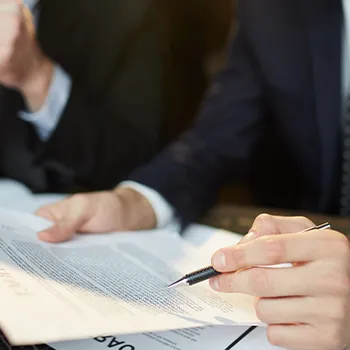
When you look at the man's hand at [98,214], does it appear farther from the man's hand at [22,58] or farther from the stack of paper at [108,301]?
the man's hand at [22,58]

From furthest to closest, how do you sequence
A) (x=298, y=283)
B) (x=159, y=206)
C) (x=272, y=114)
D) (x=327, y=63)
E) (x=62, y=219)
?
(x=272, y=114)
(x=327, y=63)
(x=159, y=206)
(x=62, y=219)
(x=298, y=283)

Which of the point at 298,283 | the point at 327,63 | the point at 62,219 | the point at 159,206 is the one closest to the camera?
the point at 298,283

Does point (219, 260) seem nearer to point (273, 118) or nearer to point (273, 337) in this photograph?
point (273, 337)

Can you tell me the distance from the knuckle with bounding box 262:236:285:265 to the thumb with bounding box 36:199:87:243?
0.84ft

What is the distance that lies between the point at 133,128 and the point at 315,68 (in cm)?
36

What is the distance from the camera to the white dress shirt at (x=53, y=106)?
0.96m

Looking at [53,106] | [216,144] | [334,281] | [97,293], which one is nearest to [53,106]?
[53,106]

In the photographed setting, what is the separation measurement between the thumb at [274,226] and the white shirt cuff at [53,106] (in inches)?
21.2

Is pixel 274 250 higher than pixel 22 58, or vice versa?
pixel 22 58

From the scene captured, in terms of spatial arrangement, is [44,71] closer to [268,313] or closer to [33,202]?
[33,202]

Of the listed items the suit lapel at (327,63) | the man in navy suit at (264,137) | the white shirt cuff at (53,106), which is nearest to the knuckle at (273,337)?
the man in navy suit at (264,137)

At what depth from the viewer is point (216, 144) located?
0.94 m

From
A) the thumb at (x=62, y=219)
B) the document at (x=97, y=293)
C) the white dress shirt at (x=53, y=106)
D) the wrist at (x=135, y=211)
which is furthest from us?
the white dress shirt at (x=53, y=106)

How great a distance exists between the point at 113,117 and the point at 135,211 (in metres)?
0.37
